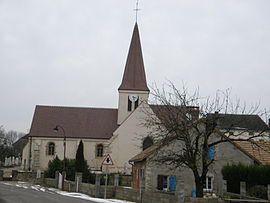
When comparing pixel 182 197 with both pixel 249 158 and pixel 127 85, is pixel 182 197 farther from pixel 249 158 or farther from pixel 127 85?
pixel 127 85

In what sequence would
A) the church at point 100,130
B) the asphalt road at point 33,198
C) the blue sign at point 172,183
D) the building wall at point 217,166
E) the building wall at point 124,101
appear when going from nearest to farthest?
the asphalt road at point 33,198
the building wall at point 217,166
the blue sign at point 172,183
the church at point 100,130
the building wall at point 124,101

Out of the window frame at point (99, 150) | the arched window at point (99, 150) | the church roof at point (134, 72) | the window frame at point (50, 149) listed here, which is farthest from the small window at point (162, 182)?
the window frame at point (50, 149)

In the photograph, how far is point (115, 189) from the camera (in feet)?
86.2

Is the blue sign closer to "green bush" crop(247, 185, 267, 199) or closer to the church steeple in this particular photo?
"green bush" crop(247, 185, 267, 199)

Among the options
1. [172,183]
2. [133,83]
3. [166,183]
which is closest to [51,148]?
[133,83]

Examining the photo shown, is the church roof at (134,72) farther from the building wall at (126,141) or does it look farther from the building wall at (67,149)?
the building wall at (67,149)

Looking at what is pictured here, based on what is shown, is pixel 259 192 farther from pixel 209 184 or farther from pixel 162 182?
pixel 162 182

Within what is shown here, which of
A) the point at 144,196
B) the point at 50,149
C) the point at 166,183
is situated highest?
the point at 50,149

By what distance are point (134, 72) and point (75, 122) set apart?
1135 cm

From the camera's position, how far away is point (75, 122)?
208 feet

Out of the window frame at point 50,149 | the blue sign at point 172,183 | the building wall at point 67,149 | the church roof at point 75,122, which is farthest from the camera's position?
the church roof at point 75,122

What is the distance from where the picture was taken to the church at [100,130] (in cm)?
5741

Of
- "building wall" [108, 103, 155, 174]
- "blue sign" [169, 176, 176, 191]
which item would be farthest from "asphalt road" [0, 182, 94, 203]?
"building wall" [108, 103, 155, 174]

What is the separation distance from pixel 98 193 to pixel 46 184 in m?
17.7
